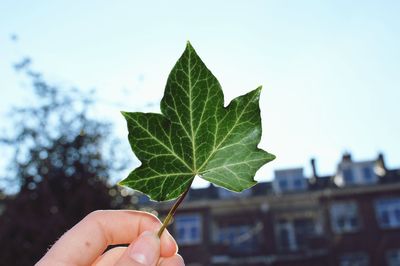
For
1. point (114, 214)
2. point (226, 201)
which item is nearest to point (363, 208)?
point (226, 201)

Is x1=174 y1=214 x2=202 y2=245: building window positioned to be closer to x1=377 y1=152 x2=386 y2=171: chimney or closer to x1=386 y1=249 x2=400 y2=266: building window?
x1=386 y1=249 x2=400 y2=266: building window

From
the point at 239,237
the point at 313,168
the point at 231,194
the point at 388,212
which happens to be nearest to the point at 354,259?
the point at 388,212

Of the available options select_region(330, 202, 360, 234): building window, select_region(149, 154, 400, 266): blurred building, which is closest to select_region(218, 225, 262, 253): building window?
select_region(149, 154, 400, 266): blurred building

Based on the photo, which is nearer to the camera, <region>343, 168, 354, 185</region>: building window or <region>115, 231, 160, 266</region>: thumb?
<region>115, 231, 160, 266</region>: thumb

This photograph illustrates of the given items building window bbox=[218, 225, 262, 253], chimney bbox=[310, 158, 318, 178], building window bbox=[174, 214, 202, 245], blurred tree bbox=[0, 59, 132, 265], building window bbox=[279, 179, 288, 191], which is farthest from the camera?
building window bbox=[279, 179, 288, 191]

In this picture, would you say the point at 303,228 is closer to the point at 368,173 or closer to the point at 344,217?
the point at 344,217

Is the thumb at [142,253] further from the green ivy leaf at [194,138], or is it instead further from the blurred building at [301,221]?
the blurred building at [301,221]
